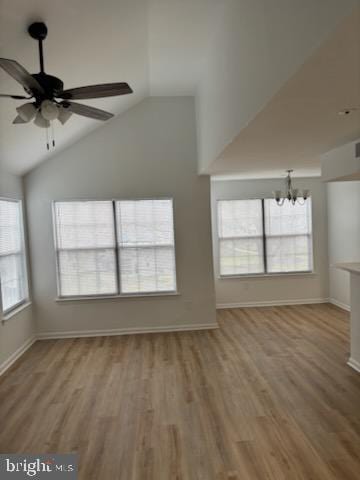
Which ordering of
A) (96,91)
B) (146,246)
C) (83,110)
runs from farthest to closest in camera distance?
(146,246)
(83,110)
(96,91)

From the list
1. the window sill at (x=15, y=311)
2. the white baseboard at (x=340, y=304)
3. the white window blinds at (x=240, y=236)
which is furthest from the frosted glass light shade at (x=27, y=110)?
the white baseboard at (x=340, y=304)

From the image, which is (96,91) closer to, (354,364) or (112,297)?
(112,297)

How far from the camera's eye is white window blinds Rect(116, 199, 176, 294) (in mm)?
5699

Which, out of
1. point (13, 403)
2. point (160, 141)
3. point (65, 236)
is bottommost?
point (13, 403)

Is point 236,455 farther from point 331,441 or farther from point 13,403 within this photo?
point 13,403

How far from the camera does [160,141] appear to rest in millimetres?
5609

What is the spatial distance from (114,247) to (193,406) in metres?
3.03

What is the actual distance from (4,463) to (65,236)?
3589 mm

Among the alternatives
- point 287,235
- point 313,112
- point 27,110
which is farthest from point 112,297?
point 313,112

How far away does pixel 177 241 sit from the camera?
5.69 metres

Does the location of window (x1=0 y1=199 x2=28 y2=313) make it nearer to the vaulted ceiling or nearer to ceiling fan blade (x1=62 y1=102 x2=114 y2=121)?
the vaulted ceiling

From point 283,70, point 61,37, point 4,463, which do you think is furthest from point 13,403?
point 283,70

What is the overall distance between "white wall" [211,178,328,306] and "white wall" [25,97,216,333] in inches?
56.4

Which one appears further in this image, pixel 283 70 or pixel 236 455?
pixel 236 455
